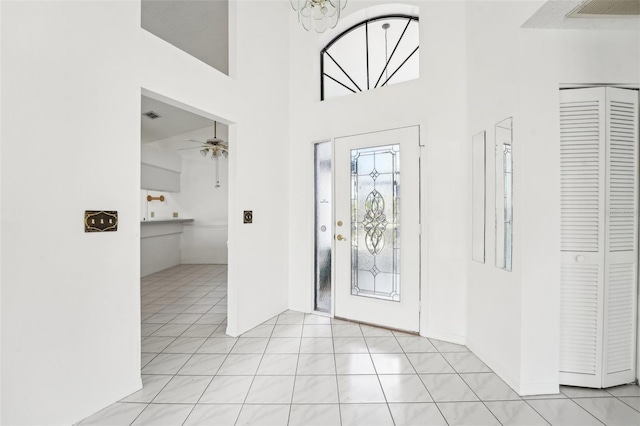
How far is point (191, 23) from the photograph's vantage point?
354cm

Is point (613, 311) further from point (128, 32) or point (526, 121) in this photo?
point (128, 32)

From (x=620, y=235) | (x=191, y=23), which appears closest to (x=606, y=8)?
(x=620, y=235)

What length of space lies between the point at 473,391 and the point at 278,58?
12.2 feet

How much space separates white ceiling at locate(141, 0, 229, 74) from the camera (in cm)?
323

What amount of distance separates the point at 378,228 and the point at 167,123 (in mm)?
5064

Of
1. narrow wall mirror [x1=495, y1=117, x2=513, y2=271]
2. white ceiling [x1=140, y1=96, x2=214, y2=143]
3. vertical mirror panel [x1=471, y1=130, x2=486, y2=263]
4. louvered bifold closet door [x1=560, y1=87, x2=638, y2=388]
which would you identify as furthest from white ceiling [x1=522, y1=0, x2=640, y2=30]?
white ceiling [x1=140, y1=96, x2=214, y2=143]

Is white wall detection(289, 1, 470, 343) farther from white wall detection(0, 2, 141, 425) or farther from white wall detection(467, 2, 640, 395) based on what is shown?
white wall detection(0, 2, 141, 425)

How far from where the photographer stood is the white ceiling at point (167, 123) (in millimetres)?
→ 4801

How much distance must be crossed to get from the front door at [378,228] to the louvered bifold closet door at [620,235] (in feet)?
4.28

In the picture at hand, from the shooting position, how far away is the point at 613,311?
1.88m

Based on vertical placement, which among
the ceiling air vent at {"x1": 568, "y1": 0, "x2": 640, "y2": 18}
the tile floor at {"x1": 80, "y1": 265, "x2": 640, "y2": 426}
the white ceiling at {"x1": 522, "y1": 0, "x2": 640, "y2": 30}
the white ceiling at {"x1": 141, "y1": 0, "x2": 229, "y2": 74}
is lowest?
the tile floor at {"x1": 80, "y1": 265, "x2": 640, "y2": 426}

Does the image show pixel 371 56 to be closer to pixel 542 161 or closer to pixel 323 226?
pixel 323 226

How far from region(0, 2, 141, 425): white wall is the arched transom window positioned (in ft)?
7.13

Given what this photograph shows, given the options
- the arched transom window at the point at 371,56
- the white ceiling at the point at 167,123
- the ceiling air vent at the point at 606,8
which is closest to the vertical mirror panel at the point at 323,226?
the arched transom window at the point at 371,56
